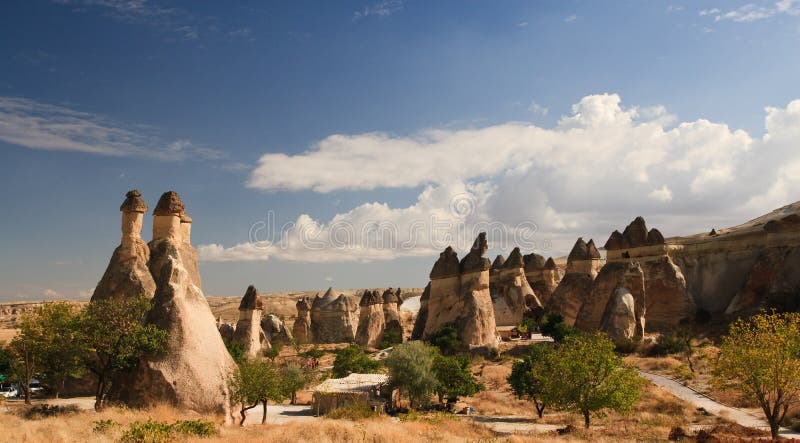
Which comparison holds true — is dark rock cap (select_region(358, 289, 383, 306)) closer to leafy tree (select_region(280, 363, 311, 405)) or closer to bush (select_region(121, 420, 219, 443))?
leafy tree (select_region(280, 363, 311, 405))

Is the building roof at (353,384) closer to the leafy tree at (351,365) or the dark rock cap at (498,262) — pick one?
the leafy tree at (351,365)

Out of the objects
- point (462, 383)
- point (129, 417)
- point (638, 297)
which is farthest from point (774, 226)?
point (129, 417)

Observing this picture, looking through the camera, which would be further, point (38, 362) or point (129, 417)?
point (38, 362)

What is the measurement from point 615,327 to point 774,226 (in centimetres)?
1530

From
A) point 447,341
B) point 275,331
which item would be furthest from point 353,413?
point 275,331

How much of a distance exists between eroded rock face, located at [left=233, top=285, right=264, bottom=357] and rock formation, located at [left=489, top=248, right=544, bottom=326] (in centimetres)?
2247

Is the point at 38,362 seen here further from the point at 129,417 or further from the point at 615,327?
the point at 615,327

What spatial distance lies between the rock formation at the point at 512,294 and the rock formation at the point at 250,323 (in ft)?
73.7

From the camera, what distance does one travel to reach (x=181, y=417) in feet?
53.5

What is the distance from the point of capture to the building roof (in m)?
24.6

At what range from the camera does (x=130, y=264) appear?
24734mm

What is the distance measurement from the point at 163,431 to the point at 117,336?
5.51m

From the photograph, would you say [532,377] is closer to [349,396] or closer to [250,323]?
[349,396]

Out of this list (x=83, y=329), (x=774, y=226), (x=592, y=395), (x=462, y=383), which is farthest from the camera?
(x=774, y=226)
